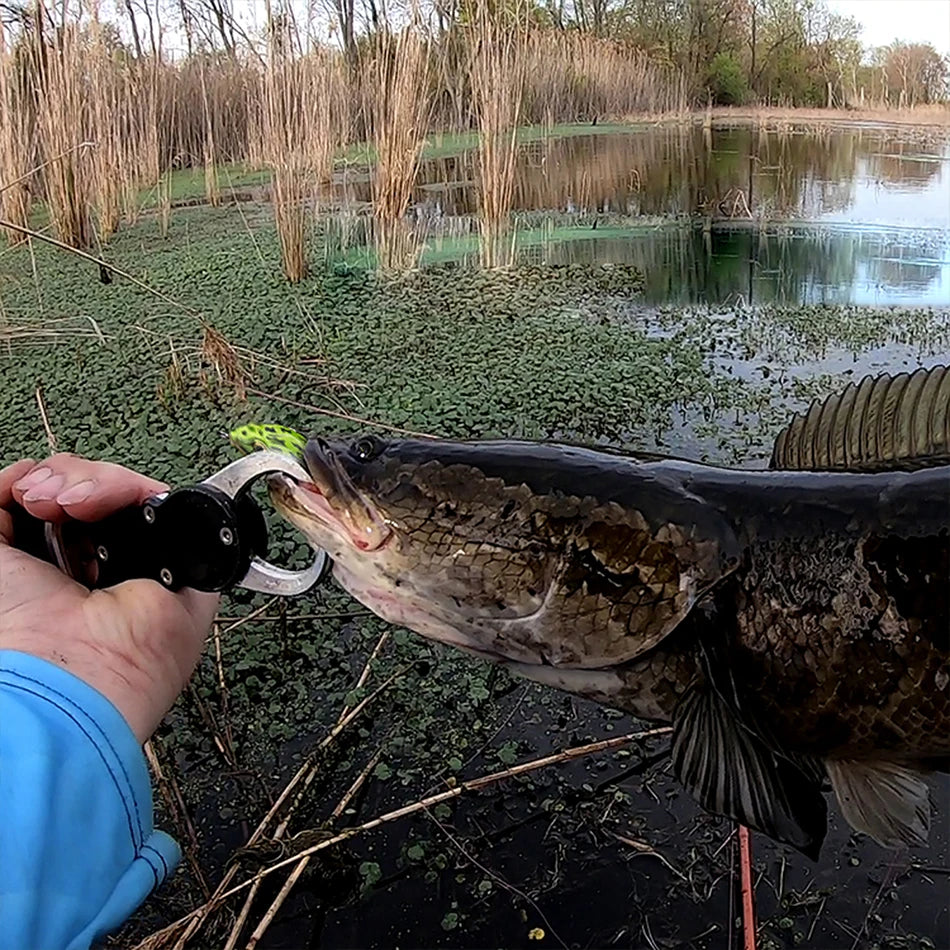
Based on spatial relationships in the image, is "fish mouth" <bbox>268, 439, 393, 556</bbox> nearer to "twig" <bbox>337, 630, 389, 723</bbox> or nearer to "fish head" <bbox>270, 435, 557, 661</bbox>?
"fish head" <bbox>270, 435, 557, 661</bbox>

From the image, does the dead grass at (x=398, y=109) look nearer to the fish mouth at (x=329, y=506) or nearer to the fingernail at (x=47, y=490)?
the fish mouth at (x=329, y=506)

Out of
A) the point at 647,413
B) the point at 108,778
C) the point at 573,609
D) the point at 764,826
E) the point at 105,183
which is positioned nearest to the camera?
the point at 108,778

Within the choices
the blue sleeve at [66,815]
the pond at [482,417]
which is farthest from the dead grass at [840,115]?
the blue sleeve at [66,815]

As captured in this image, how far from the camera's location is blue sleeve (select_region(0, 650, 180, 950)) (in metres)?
1.02

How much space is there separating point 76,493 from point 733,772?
3.63 ft

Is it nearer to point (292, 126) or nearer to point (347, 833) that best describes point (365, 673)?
point (347, 833)

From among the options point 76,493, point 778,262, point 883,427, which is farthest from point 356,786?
point 778,262

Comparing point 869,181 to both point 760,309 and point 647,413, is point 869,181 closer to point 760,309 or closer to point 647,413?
point 760,309

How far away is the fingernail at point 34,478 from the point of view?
1.41 metres

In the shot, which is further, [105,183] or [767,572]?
[105,183]

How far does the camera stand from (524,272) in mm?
8812

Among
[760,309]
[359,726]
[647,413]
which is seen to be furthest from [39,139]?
[359,726]

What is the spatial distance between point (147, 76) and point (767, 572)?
361 inches

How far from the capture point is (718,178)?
15.2 metres
